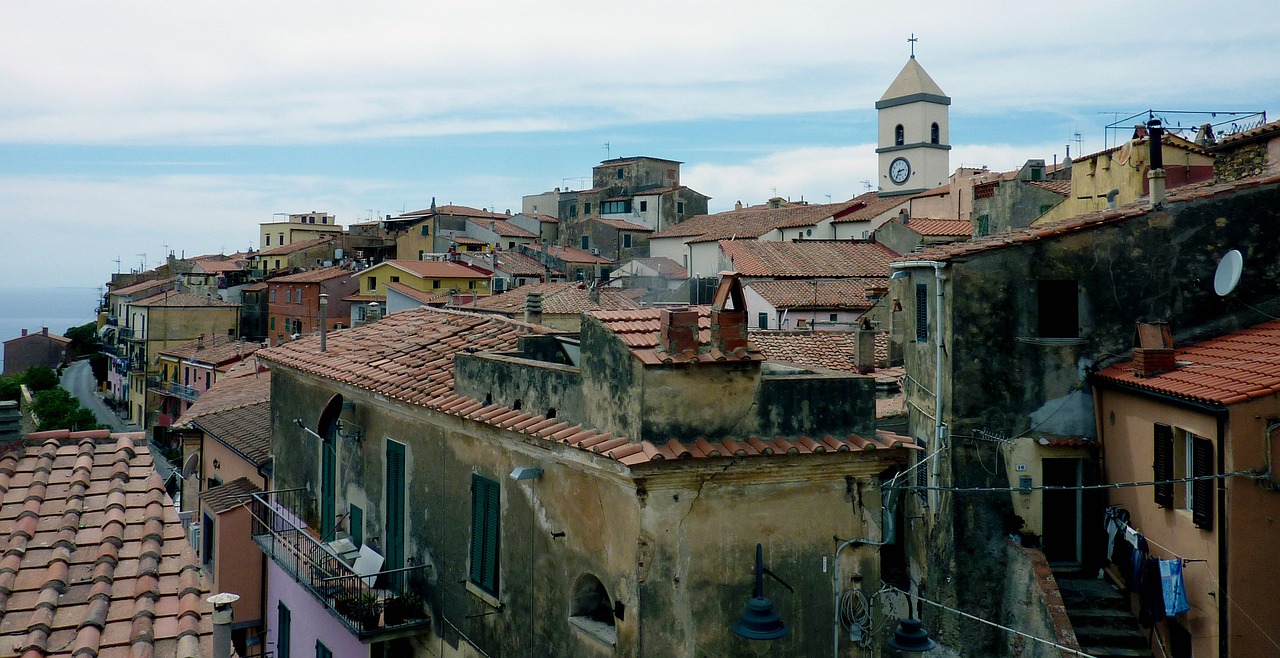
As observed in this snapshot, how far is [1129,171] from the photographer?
20.8 meters

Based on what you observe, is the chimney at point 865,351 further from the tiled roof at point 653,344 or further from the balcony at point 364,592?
the tiled roof at point 653,344

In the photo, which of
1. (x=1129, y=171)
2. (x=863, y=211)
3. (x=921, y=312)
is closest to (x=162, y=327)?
(x=863, y=211)

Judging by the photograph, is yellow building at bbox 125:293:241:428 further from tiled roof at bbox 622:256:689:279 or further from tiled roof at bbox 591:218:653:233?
tiled roof at bbox 622:256:689:279

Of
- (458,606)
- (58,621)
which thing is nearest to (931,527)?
(458,606)

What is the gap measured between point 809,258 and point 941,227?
6775mm

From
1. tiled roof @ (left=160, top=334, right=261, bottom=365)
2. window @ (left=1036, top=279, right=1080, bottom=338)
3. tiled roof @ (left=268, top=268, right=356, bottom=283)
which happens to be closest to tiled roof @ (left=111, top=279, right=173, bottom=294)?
tiled roof @ (left=160, top=334, right=261, bottom=365)

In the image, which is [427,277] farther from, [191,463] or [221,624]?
[221,624]

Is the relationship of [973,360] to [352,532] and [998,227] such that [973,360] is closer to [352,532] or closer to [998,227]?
[352,532]

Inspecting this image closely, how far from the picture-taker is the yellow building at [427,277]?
2126 inches

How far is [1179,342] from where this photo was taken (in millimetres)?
14352

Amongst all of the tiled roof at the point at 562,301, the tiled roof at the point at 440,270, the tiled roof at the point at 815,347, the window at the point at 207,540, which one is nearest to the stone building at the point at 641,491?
the window at the point at 207,540

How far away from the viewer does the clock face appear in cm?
7088

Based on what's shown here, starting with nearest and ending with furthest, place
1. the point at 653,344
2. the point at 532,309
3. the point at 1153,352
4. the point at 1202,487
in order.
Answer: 1. the point at 653,344
2. the point at 1202,487
3. the point at 1153,352
4. the point at 532,309

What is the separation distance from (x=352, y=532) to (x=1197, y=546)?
37.7 feet
